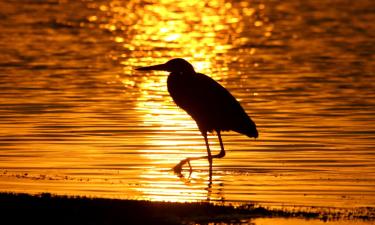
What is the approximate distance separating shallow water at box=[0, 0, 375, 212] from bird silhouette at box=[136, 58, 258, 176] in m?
0.54

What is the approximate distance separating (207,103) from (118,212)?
567 centimetres

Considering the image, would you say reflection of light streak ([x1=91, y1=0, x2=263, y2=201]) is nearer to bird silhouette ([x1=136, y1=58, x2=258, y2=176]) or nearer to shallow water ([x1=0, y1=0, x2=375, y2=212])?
shallow water ([x1=0, y1=0, x2=375, y2=212])

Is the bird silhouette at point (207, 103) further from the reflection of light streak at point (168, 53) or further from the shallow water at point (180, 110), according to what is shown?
the reflection of light streak at point (168, 53)

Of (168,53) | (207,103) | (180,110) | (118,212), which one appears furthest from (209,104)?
(168,53)

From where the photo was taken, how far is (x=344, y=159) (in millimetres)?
18797

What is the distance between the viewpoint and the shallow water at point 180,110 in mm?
16609

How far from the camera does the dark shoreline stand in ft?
42.1

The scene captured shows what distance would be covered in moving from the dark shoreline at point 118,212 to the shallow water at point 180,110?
1280 millimetres

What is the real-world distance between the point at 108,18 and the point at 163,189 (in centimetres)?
4031

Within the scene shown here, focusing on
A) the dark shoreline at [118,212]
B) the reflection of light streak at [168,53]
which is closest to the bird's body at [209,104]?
the reflection of light streak at [168,53]

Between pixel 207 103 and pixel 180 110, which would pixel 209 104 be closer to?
pixel 207 103

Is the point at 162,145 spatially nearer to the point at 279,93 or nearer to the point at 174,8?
the point at 279,93

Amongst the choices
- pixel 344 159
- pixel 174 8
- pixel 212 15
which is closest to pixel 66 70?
pixel 344 159

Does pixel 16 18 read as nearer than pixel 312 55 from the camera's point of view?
No
